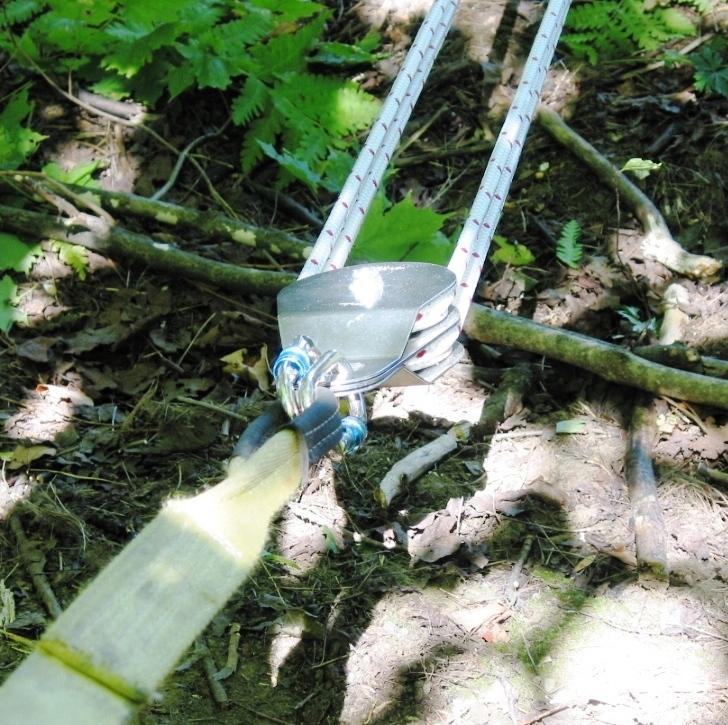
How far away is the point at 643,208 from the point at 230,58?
170 centimetres

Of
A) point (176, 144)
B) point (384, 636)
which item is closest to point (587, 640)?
point (384, 636)

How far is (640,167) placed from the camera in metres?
3.43

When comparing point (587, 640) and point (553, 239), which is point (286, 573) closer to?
point (587, 640)

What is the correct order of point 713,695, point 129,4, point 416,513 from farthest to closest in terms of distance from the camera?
point 129,4 → point 416,513 → point 713,695

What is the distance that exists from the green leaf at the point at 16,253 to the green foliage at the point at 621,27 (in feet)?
7.58

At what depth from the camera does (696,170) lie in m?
3.48

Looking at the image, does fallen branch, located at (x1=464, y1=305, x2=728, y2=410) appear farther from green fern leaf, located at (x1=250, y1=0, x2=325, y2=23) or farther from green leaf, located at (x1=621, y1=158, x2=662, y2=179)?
green fern leaf, located at (x1=250, y1=0, x2=325, y2=23)

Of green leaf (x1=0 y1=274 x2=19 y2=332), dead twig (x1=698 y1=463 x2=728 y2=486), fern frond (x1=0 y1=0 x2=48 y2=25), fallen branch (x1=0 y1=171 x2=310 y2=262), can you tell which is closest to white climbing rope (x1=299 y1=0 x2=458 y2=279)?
fallen branch (x1=0 y1=171 x2=310 y2=262)

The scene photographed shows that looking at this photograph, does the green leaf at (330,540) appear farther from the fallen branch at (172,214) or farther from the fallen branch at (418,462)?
the fallen branch at (172,214)

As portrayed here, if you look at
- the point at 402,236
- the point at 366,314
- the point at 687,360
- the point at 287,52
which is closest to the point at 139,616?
the point at 366,314

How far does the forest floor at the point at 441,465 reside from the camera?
7.02 ft

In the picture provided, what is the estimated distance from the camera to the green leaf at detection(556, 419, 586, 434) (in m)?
2.72

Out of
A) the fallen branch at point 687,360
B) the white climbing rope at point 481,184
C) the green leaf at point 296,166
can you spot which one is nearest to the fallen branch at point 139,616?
the white climbing rope at point 481,184

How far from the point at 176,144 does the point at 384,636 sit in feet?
8.07
